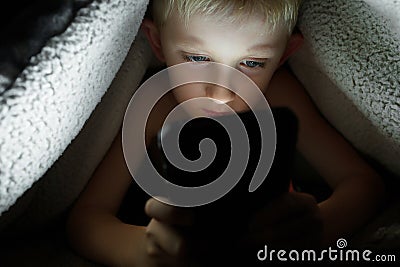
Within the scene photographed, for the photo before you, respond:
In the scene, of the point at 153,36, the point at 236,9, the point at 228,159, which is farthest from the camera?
the point at 153,36

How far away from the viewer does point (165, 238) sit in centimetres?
59

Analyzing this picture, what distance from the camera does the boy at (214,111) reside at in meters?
0.61

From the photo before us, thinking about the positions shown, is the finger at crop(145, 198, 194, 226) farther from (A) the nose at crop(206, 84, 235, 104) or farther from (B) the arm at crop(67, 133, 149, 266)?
(A) the nose at crop(206, 84, 235, 104)

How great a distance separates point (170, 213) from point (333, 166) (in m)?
0.30

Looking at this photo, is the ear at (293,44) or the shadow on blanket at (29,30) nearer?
the shadow on blanket at (29,30)

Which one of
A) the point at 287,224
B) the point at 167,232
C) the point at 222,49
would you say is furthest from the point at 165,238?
the point at 222,49

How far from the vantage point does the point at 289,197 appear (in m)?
0.58

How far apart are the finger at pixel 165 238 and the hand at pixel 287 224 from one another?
6cm

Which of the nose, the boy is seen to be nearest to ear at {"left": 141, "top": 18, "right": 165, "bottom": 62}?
the boy

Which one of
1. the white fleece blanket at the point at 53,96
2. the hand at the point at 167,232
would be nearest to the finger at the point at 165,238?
the hand at the point at 167,232

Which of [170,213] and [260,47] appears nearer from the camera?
[170,213]

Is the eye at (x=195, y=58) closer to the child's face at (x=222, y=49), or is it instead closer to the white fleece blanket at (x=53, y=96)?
the child's face at (x=222, y=49)

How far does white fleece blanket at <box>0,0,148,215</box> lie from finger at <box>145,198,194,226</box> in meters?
0.11
